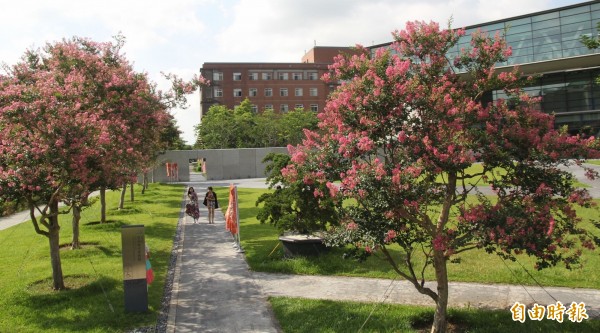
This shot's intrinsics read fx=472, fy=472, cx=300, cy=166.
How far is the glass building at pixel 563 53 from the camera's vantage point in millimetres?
35219

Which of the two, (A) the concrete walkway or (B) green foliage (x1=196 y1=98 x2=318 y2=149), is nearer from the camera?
(A) the concrete walkway

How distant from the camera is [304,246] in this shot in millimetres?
11531

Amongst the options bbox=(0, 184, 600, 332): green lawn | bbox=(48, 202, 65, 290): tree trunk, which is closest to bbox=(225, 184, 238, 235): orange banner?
bbox=(0, 184, 600, 332): green lawn

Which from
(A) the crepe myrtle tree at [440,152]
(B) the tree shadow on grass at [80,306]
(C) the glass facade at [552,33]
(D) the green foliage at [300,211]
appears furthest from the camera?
(C) the glass facade at [552,33]

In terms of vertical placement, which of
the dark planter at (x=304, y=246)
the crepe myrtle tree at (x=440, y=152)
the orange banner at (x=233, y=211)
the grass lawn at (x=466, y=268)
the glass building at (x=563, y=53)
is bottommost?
the grass lawn at (x=466, y=268)

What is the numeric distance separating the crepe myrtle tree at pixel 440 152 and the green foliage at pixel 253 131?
4893 centimetres

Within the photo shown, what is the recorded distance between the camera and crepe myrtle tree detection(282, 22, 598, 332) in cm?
579

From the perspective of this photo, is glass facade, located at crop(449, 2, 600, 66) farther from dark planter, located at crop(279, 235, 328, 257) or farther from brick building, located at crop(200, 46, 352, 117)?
brick building, located at crop(200, 46, 352, 117)

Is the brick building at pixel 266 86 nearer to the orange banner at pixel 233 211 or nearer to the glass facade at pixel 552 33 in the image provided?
the glass facade at pixel 552 33

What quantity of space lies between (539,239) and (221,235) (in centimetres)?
1202

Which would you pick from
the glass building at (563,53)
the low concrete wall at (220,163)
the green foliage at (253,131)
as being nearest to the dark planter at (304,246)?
the glass building at (563,53)

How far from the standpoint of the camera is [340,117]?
6531mm

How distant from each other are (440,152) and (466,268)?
5.36 metres

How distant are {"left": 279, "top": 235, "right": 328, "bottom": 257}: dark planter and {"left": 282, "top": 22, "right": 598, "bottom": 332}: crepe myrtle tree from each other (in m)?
4.80
